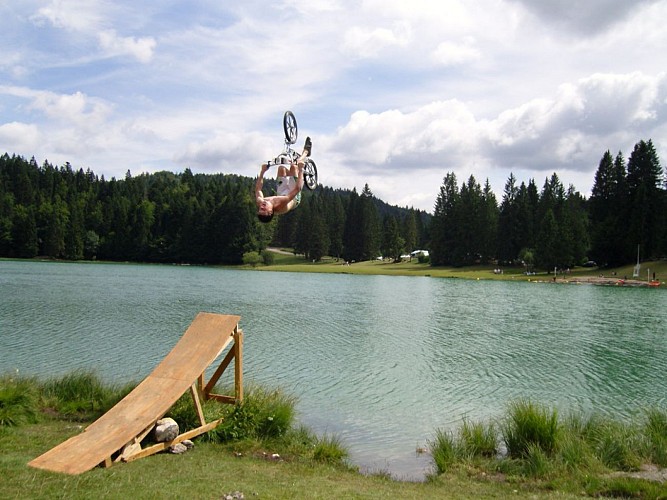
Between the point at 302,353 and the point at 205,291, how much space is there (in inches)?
1265

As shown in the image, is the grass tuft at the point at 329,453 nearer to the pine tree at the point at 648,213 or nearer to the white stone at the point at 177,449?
the white stone at the point at 177,449

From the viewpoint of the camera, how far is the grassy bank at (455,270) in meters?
76.1

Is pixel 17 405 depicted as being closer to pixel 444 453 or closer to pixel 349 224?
pixel 444 453

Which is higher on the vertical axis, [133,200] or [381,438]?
[133,200]

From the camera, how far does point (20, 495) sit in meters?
7.04

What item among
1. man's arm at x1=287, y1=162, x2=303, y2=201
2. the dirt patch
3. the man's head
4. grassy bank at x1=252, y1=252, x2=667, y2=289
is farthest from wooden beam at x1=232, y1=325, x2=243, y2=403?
grassy bank at x1=252, y1=252, x2=667, y2=289

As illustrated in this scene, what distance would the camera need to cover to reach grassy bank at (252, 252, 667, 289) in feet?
250

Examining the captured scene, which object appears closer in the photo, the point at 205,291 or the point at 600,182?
the point at 205,291

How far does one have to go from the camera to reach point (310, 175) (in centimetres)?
945

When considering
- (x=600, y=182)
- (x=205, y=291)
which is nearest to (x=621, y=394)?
(x=205, y=291)

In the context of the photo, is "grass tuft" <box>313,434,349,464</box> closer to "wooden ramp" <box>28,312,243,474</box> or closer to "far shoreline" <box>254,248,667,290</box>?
"wooden ramp" <box>28,312,243,474</box>

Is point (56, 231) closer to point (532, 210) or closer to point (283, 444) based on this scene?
point (532, 210)

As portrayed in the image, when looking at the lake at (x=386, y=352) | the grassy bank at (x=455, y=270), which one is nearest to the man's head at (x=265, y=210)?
the lake at (x=386, y=352)

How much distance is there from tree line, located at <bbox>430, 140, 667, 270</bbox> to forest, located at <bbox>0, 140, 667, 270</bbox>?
18cm
